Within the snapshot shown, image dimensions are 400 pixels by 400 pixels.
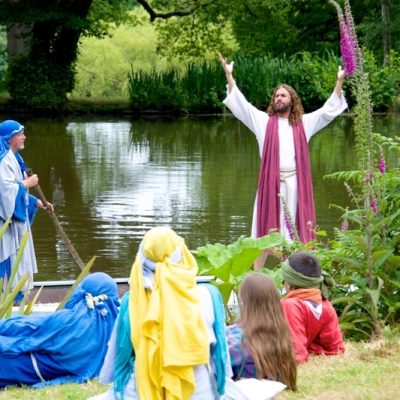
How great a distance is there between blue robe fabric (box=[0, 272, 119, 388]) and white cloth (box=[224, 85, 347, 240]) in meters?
3.56

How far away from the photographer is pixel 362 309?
748 centimetres

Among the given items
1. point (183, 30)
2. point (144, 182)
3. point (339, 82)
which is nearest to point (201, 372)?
point (339, 82)

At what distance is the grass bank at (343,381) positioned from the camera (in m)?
5.66

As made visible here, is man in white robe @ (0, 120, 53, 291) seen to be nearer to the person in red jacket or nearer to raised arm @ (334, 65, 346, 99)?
raised arm @ (334, 65, 346, 99)

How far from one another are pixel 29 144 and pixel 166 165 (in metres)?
4.79

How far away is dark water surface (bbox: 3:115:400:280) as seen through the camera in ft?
44.0

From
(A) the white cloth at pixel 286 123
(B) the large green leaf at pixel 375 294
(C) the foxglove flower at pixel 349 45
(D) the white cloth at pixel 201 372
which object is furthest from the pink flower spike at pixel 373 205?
(D) the white cloth at pixel 201 372

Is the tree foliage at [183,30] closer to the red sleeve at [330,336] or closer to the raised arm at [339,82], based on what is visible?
the raised arm at [339,82]

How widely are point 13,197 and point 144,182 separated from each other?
975 centimetres

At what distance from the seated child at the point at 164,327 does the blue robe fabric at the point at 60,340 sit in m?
1.44

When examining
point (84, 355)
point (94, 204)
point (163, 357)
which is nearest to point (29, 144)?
point (94, 204)

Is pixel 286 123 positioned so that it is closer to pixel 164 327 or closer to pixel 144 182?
pixel 164 327

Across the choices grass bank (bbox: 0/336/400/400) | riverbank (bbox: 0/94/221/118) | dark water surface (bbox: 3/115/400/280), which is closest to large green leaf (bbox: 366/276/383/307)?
grass bank (bbox: 0/336/400/400)

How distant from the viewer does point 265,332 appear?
5.70 meters
